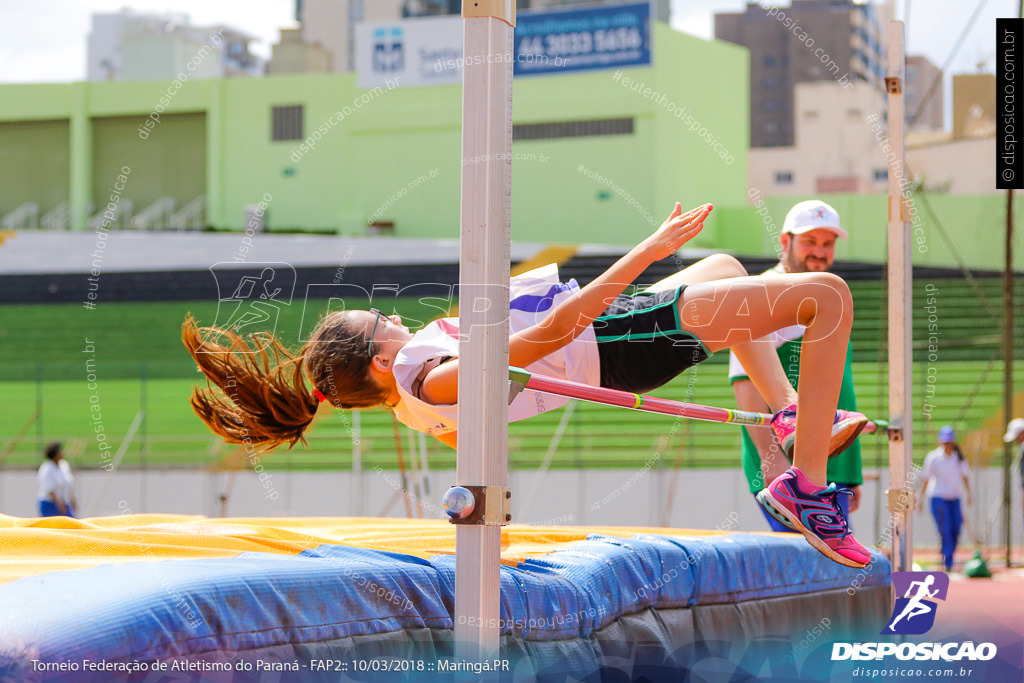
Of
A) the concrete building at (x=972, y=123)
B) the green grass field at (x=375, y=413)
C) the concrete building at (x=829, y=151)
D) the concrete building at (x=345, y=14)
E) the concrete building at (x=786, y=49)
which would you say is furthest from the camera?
the concrete building at (x=786, y=49)

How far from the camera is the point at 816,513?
82.2 inches

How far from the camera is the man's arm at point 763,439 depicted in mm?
2936

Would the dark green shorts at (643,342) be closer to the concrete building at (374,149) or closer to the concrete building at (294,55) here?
the concrete building at (374,149)

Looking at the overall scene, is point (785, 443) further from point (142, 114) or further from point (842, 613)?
point (142, 114)

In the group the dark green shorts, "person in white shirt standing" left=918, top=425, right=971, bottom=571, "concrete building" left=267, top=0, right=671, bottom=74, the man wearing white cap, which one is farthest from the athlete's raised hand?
"concrete building" left=267, top=0, right=671, bottom=74

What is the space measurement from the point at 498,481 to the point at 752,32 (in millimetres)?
40234

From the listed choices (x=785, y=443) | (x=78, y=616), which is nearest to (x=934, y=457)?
(x=785, y=443)

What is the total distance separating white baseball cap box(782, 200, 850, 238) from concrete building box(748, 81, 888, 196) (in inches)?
951

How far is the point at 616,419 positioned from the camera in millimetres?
10086

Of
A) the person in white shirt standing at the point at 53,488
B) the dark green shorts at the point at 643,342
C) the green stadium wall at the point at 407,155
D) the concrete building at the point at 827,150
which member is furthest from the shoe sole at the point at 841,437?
the concrete building at the point at 827,150

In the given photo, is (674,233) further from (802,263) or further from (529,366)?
(802,263)

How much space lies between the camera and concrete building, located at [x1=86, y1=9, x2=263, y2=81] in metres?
22.1

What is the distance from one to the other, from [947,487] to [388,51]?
47.8 ft

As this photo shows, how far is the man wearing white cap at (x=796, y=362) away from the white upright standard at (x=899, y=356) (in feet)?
0.45
